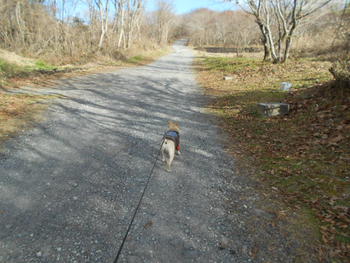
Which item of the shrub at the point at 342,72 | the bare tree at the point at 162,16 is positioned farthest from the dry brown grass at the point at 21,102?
the bare tree at the point at 162,16

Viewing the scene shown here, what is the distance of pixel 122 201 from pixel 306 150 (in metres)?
3.83

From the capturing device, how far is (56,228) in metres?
2.58

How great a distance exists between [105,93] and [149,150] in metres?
5.31

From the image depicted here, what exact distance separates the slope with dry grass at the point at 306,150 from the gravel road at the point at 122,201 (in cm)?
52

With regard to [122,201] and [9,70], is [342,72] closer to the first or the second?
[122,201]

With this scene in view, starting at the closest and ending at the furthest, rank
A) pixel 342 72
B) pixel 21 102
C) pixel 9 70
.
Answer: pixel 342 72 → pixel 21 102 → pixel 9 70

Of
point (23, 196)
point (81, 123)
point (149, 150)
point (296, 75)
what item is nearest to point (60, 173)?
point (23, 196)

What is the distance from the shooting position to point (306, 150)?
4438mm

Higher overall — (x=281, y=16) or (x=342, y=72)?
(x=281, y=16)

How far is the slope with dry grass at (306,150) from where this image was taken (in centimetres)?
290

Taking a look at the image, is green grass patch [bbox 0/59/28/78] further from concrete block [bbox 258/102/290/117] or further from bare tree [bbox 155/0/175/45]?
bare tree [bbox 155/0/175/45]

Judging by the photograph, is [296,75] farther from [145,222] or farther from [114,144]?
[145,222]

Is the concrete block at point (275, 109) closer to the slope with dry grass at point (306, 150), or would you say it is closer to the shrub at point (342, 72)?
the slope with dry grass at point (306, 150)

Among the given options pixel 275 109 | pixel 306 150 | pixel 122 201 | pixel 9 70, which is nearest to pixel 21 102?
pixel 9 70
